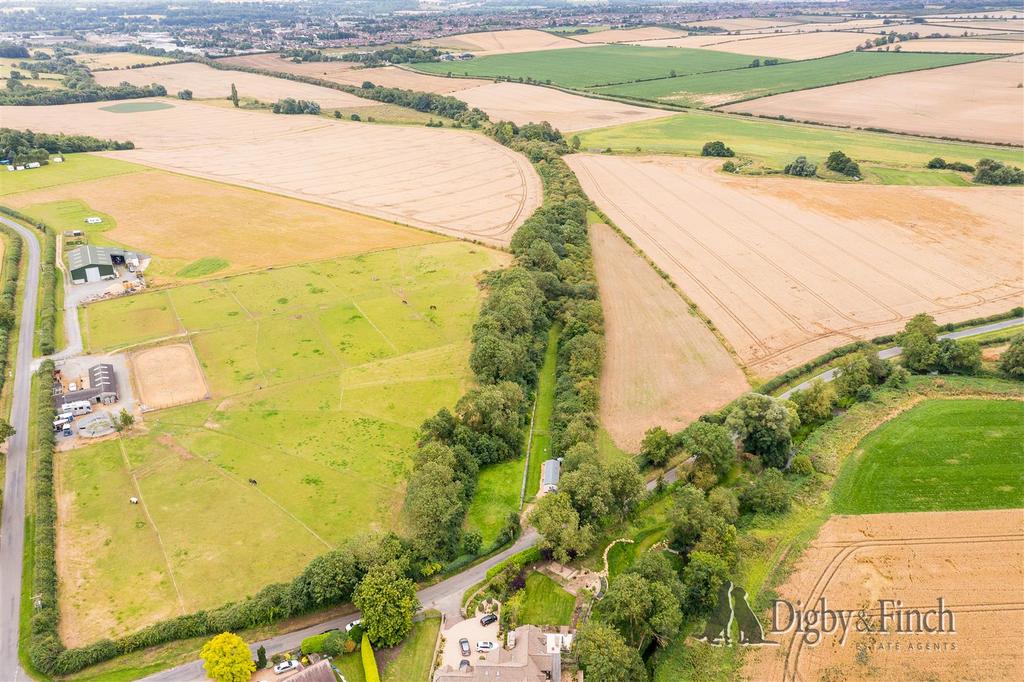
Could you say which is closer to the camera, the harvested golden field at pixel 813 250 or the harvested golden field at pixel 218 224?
the harvested golden field at pixel 813 250

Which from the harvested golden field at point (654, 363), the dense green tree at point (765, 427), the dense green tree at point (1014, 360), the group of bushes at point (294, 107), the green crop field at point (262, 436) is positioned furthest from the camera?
the group of bushes at point (294, 107)

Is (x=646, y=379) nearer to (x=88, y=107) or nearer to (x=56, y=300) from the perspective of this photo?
(x=56, y=300)

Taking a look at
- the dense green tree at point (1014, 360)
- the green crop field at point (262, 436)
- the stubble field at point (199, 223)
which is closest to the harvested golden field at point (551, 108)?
the stubble field at point (199, 223)

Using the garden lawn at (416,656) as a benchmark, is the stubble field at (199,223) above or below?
above

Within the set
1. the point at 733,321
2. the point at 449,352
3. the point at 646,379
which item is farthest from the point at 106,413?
the point at 733,321

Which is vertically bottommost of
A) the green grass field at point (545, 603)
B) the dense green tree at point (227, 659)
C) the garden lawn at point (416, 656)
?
the garden lawn at point (416, 656)

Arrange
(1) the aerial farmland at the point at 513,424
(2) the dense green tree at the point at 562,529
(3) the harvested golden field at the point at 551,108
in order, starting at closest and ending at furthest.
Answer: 1. (1) the aerial farmland at the point at 513,424
2. (2) the dense green tree at the point at 562,529
3. (3) the harvested golden field at the point at 551,108

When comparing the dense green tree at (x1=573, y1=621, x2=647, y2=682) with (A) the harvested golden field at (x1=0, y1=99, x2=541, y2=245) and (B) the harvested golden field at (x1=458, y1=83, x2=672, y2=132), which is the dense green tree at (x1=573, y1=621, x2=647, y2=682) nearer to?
(A) the harvested golden field at (x1=0, y1=99, x2=541, y2=245)

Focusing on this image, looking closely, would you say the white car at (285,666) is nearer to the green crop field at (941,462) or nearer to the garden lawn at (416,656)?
the garden lawn at (416,656)
